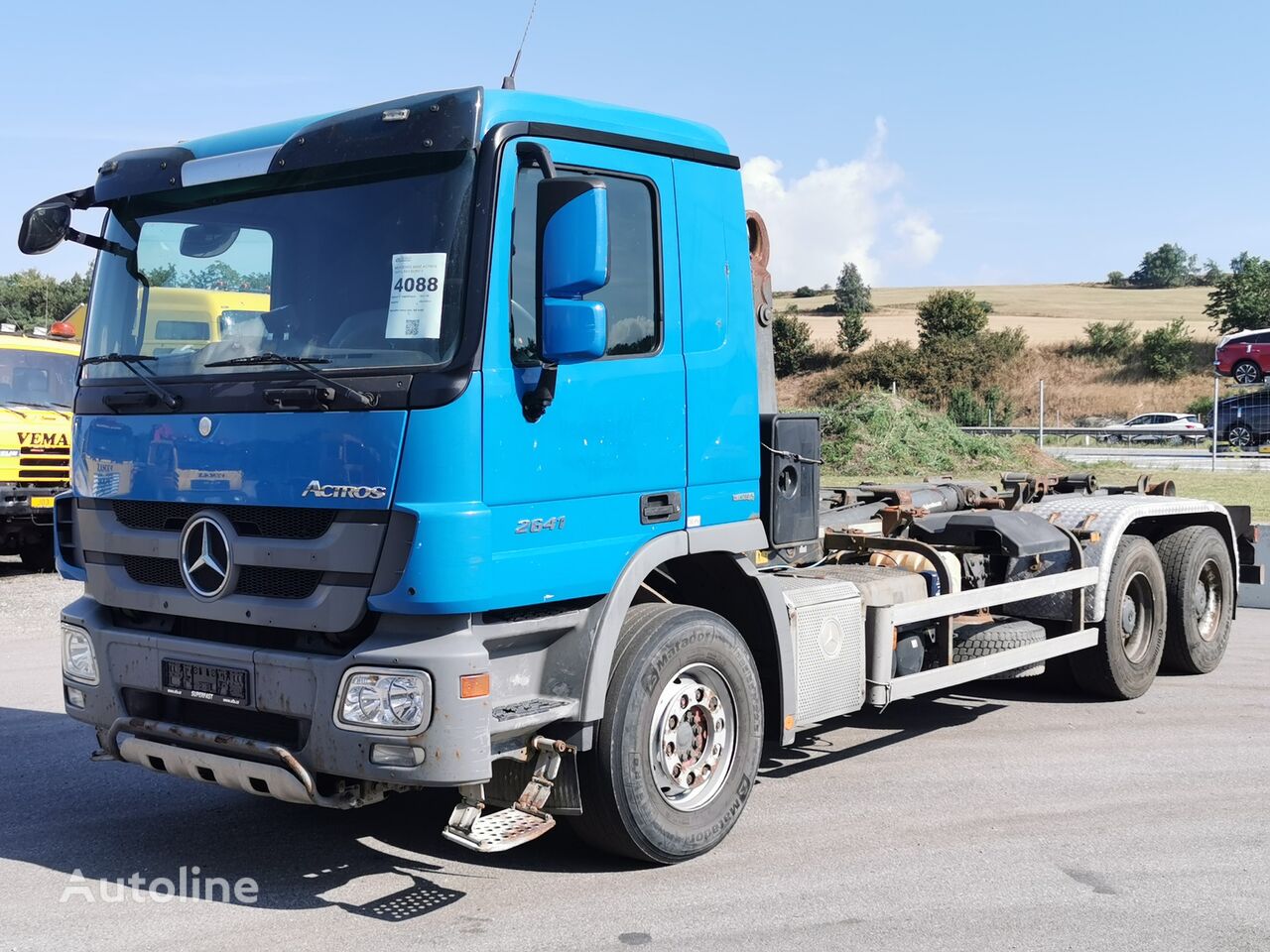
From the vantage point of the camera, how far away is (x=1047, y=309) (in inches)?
3290

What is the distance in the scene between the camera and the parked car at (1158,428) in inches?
1602

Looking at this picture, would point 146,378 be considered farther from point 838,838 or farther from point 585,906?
point 838,838

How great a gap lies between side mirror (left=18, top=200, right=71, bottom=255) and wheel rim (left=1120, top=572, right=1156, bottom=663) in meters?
6.61

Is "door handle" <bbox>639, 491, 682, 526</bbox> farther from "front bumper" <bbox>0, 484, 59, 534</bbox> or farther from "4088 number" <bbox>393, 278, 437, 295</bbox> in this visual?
"front bumper" <bbox>0, 484, 59, 534</bbox>

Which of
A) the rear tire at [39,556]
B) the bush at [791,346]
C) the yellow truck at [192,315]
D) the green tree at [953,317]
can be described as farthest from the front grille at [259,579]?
the green tree at [953,317]

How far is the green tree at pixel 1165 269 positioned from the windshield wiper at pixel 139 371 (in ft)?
375

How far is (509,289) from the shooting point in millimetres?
4547

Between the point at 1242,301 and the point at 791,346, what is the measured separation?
2281cm

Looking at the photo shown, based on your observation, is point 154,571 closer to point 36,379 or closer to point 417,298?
point 417,298

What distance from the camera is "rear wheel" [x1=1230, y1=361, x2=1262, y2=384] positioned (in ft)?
128

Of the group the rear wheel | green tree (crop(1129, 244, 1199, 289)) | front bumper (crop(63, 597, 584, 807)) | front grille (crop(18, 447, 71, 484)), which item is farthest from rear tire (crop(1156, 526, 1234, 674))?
green tree (crop(1129, 244, 1199, 289))

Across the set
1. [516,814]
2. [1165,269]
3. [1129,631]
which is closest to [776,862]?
[516,814]

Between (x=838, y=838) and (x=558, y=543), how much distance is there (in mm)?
1912

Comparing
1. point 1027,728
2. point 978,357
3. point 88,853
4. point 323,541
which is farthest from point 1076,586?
point 978,357
